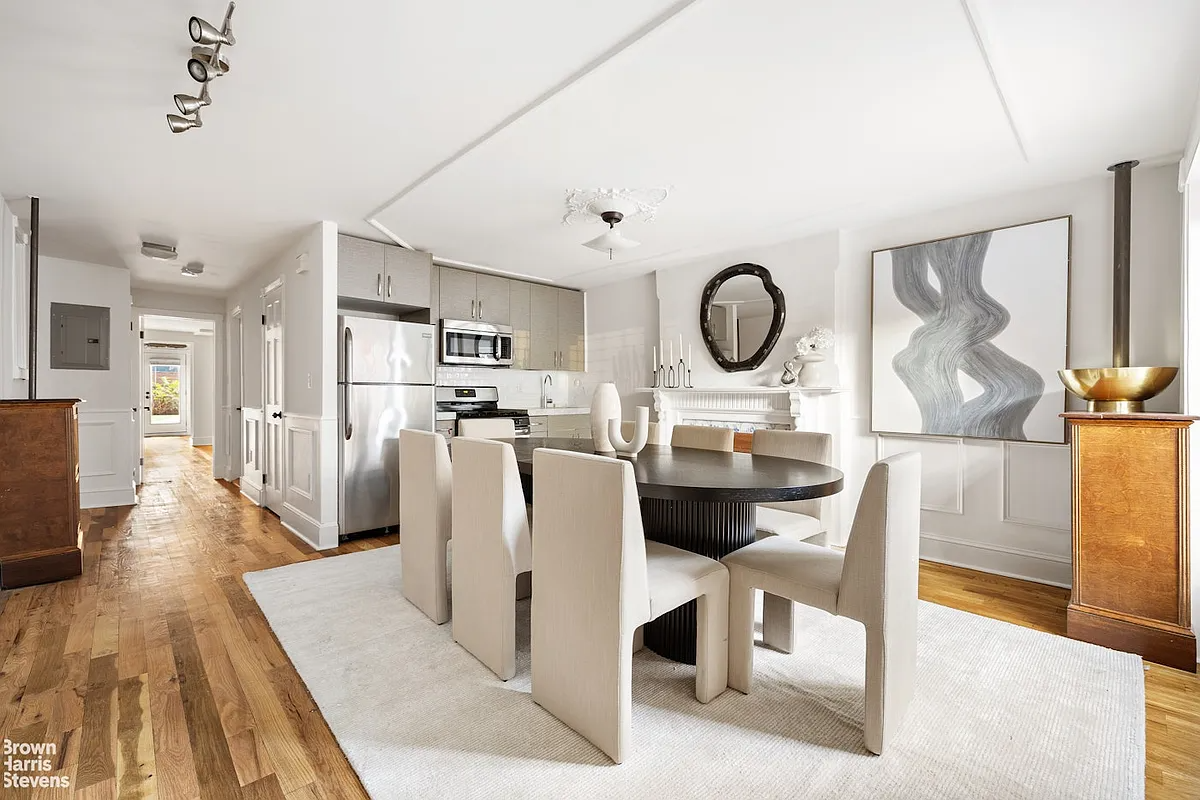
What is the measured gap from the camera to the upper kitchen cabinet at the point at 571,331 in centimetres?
591

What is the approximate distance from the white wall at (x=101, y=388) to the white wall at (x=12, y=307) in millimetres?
1051

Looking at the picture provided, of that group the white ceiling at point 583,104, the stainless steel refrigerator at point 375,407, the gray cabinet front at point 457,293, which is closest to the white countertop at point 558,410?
the gray cabinet front at point 457,293

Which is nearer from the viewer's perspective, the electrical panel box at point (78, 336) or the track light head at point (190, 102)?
the track light head at point (190, 102)

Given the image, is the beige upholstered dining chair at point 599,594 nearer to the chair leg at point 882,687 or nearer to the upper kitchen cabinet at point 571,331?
the chair leg at point 882,687

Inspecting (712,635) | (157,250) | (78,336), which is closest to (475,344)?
(157,250)

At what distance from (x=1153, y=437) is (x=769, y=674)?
190 cm

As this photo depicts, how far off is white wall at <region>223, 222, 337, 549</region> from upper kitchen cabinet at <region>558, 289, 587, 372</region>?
2.50 m

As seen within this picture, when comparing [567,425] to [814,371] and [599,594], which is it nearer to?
[814,371]

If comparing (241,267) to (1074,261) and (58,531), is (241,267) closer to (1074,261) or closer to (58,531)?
(58,531)

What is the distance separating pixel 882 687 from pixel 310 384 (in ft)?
13.0

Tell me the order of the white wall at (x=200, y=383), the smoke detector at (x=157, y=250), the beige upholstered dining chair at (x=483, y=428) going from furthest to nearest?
the white wall at (x=200, y=383)
the smoke detector at (x=157, y=250)
the beige upholstered dining chair at (x=483, y=428)

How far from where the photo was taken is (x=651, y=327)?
5359 mm

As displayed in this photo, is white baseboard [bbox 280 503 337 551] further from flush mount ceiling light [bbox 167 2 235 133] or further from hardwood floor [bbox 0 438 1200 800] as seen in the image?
flush mount ceiling light [bbox 167 2 235 133]

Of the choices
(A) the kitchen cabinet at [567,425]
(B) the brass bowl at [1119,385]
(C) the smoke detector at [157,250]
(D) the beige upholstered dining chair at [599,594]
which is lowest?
(D) the beige upholstered dining chair at [599,594]
